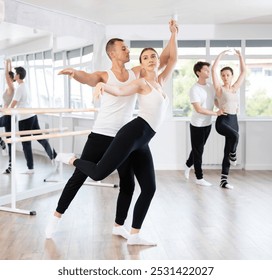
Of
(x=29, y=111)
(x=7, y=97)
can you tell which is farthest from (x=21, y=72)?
(x=29, y=111)

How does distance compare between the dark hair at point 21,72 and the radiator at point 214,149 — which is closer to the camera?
the dark hair at point 21,72

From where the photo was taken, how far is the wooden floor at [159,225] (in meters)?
3.40

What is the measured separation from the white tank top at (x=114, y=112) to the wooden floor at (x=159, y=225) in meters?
0.79

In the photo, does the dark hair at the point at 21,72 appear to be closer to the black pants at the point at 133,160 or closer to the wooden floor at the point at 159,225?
the wooden floor at the point at 159,225

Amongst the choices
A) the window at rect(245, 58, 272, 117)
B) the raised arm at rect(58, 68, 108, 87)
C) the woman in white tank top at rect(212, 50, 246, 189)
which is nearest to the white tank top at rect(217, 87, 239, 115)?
the woman in white tank top at rect(212, 50, 246, 189)

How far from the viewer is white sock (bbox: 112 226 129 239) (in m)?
3.74

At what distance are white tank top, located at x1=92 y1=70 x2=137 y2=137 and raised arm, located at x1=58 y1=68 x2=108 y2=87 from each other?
54 millimetres

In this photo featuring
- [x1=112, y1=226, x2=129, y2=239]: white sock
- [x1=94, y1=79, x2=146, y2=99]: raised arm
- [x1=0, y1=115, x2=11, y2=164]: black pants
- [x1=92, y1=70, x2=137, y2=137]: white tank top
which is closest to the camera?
[x1=94, y1=79, x2=146, y2=99]: raised arm

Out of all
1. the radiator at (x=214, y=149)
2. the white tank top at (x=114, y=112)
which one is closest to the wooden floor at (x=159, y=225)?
the white tank top at (x=114, y=112)

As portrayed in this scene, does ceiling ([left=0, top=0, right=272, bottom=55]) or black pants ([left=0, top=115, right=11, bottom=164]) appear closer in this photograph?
black pants ([left=0, top=115, right=11, bottom=164])

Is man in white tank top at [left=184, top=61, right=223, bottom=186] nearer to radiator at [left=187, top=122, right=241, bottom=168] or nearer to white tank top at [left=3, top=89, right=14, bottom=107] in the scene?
radiator at [left=187, top=122, right=241, bottom=168]

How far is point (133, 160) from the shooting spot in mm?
3396
